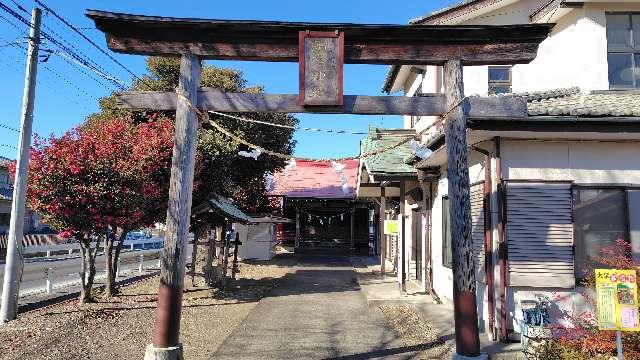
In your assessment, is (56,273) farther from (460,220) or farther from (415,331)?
(460,220)

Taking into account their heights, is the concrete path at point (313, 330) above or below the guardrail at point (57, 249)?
below

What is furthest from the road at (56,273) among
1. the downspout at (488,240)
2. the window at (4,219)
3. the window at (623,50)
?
the window at (4,219)

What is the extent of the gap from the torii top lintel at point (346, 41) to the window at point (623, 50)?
4.32m

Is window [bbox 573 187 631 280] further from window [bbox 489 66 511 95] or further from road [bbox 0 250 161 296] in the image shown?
road [bbox 0 250 161 296]

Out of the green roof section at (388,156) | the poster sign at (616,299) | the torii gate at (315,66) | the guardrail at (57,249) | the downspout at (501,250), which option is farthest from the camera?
the guardrail at (57,249)

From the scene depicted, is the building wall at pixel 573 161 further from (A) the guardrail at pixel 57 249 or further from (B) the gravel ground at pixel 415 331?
(A) the guardrail at pixel 57 249

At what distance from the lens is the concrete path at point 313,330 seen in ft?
23.4

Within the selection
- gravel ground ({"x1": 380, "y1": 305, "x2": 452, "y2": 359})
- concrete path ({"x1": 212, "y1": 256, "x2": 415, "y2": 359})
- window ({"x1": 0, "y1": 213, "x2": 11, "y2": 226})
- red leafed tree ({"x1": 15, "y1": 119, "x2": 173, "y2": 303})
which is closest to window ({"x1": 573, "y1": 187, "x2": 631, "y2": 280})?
gravel ground ({"x1": 380, "y1": 305, "x2": 452, "y2": 359})

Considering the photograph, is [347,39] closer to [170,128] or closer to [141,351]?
[141,351]

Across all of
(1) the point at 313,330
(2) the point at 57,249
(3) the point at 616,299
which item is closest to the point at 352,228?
(2) the point at 57,249

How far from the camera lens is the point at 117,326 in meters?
8.81

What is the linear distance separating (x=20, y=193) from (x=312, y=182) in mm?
21607

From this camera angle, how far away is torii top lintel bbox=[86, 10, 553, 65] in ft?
20.3

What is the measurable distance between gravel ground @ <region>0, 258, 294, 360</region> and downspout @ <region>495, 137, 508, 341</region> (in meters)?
4.79
